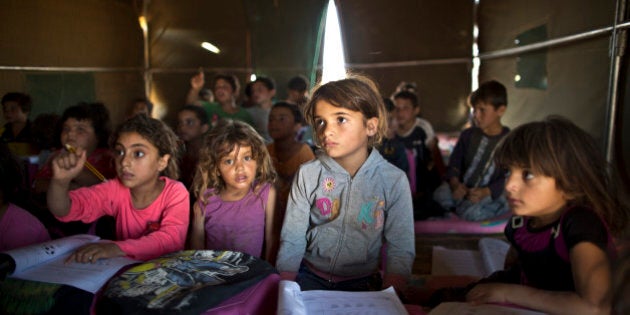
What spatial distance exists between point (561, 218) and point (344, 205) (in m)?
0.77

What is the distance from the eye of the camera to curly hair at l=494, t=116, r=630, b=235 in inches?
49.1

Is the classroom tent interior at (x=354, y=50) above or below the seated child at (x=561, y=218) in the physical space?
above

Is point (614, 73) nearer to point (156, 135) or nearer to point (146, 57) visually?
point (156, 135)

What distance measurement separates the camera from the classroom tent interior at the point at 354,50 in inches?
96.6

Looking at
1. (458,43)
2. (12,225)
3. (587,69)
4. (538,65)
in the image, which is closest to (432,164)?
(538,65)

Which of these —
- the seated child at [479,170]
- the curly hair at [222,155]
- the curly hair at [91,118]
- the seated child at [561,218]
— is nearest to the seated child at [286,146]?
the curly hair at [222,155]

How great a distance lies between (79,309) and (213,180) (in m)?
1.02

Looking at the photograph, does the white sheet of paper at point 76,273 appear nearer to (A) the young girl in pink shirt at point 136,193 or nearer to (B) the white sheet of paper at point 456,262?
(A) the young girl in pink shirt at point 136,193

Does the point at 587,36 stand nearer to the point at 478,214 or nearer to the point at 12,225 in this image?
the point at 478,214

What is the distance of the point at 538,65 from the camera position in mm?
3477

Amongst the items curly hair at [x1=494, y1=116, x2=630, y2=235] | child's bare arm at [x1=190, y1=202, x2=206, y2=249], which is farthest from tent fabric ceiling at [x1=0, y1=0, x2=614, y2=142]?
curly hair at [x1=494, y1=116, x2=630, y2=235]

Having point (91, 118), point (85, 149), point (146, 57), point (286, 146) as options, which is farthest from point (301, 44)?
point (85, 149)

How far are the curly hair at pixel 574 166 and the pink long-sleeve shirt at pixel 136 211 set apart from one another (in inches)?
53.1

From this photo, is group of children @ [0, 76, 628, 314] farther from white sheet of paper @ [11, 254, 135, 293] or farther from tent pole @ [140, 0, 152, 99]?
tent pole @ [140, 0, 152, 99]
